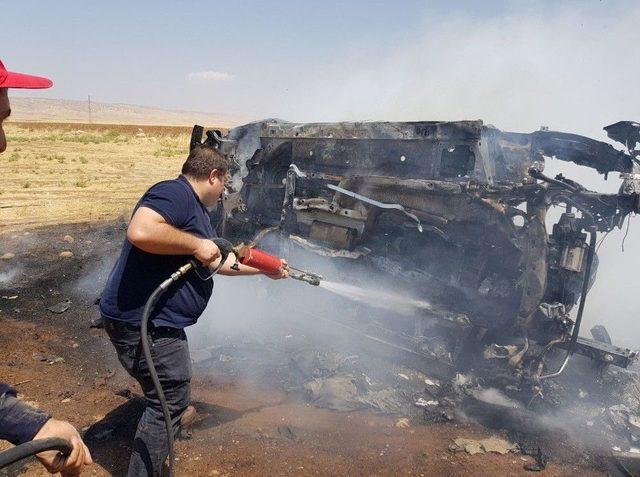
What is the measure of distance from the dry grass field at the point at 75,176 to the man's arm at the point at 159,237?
8781 millimetres

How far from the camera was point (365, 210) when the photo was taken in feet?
18.4

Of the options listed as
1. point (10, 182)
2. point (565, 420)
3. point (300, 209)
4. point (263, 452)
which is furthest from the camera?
point (10, 182)

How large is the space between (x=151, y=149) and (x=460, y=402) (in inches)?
1093

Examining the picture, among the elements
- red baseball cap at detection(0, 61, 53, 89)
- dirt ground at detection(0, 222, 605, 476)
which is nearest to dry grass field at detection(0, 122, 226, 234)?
dirt ground at detection(0, 222, 605, 476)

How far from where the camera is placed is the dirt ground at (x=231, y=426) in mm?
3673

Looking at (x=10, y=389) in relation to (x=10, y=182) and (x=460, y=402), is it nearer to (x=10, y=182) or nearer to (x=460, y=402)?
(x=460, y=402)

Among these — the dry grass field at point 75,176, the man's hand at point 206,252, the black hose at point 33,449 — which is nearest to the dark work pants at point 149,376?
the man's hand at point 206,252

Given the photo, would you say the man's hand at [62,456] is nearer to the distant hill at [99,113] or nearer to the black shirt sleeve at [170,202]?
the black shirt sleeve at [170,202]

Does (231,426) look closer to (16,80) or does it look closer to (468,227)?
(468,227)

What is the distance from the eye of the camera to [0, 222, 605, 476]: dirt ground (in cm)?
367

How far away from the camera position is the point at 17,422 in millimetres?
1862

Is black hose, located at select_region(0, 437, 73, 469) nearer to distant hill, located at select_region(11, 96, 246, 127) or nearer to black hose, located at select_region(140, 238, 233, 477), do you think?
black hose, located at select_region(140, 238, 233, 477)

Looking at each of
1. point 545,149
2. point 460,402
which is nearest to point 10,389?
point 460,402

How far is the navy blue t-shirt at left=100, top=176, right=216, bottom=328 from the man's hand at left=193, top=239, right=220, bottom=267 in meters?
0.14
